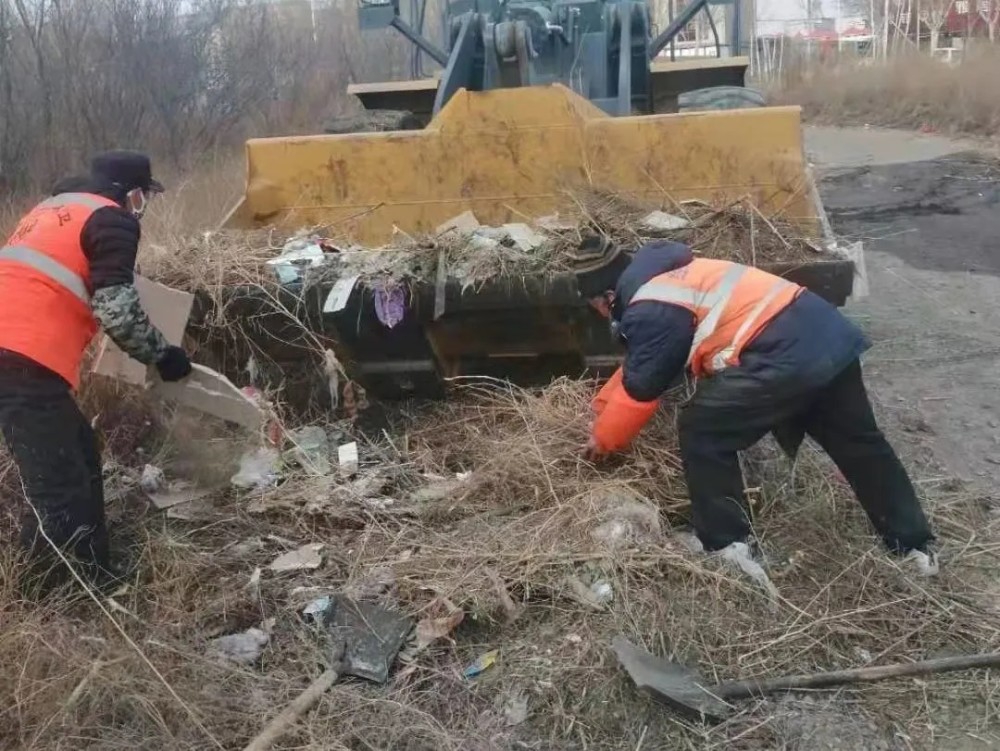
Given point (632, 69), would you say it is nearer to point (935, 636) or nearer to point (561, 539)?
point (561, 539)

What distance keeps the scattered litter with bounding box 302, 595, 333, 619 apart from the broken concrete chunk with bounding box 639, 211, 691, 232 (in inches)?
85.9

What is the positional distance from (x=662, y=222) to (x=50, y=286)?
2567mm

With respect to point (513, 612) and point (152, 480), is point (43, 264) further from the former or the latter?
point (513, 612)

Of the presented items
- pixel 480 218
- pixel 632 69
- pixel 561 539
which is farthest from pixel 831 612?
pixel 632 69

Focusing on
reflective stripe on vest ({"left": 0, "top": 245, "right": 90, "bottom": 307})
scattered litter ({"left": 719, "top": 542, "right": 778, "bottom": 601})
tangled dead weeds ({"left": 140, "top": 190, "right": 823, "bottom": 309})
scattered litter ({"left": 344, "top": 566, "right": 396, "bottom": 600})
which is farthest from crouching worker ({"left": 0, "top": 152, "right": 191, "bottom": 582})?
scattered litter ({"left": 719, "top": 542, "right": 778, "bottom": 601})

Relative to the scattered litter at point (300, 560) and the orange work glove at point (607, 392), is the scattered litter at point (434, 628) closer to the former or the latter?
the scattered litter at point (300, 560)

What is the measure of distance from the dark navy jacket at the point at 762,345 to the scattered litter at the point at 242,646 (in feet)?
4.67

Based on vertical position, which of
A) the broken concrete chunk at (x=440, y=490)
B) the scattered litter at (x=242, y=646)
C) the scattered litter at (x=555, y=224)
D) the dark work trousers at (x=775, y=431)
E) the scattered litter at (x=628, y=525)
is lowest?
the scattered litter at (x=242, y=646)

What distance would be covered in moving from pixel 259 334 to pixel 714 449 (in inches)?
87.2

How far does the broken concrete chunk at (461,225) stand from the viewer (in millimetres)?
4621

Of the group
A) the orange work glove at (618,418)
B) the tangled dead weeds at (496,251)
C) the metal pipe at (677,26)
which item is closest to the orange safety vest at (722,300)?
the orange work glove at (618,418)

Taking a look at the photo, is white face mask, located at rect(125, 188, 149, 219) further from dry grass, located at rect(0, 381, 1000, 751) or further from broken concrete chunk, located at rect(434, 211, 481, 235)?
broken concrete chunk, located at rect(434, 211, 481, 235)

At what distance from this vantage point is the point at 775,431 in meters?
3.53

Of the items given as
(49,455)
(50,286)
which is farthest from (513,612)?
(50,286)
